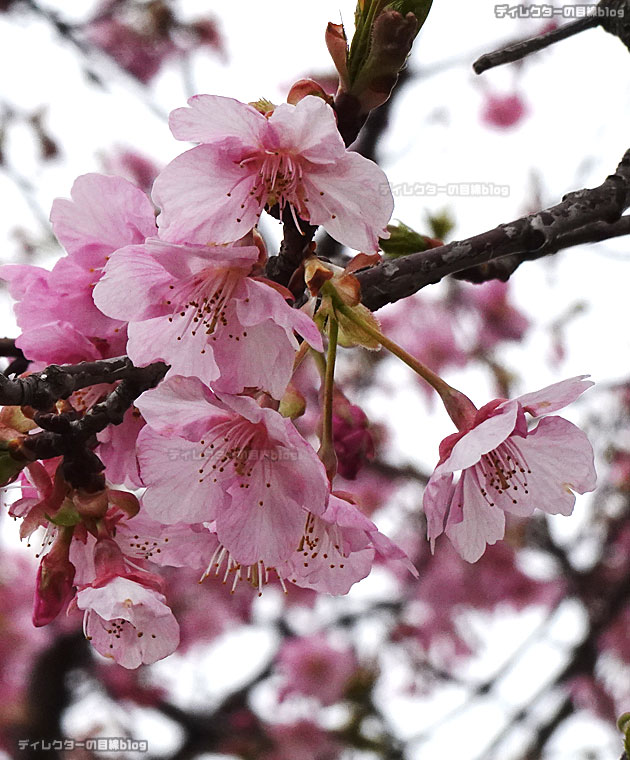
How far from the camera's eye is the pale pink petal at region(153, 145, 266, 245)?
75 centimetres

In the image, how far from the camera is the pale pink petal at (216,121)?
0.74 m

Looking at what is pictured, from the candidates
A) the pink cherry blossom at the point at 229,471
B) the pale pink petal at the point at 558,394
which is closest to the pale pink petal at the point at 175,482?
the pink cherry blossom at the point at 229,471

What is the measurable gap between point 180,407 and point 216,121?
10.4 inches

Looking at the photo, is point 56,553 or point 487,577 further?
point 487,577

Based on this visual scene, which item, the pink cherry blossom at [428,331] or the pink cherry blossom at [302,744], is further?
the pink cherry blossom at [428,331]

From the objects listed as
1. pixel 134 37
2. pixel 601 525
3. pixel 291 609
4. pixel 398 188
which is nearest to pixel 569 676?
pixel 601 525

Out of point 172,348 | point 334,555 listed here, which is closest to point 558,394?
point 334,555

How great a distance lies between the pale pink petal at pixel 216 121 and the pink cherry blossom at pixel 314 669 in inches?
147

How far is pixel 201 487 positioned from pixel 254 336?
0.16m

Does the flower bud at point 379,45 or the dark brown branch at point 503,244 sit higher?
the flower bud at point 379,45

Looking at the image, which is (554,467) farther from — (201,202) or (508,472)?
(201,202)

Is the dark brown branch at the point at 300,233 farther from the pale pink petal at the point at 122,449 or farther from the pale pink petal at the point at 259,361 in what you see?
the pale pink petal at the point at 122,449

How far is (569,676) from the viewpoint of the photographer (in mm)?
3514

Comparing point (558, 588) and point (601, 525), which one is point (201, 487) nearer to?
point (601, 525)
